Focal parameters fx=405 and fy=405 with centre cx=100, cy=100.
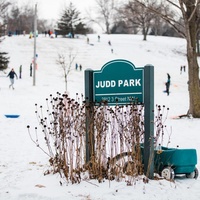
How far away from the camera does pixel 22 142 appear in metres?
10.9

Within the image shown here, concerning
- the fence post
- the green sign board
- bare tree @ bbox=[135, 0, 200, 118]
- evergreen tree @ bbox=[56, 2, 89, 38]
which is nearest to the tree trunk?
bare tree @ bbox=[135, 0, 200, 118]

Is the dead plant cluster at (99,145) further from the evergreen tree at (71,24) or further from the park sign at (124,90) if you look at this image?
the evergreen tree at (71,24)

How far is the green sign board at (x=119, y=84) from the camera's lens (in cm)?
667

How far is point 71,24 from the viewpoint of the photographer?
74625 millimetres

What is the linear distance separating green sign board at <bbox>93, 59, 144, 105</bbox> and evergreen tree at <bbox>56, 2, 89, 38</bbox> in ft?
220

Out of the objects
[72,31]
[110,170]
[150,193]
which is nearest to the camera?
[150,193]

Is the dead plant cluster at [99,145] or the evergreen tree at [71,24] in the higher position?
the evergreen tree at [71,24]

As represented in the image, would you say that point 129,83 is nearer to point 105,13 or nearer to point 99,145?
point 99,145

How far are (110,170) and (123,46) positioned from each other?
5680 centimetres

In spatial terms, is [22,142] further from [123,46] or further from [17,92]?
[123,46]

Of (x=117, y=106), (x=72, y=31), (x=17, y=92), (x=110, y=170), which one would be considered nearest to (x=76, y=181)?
(x=110, y=170)

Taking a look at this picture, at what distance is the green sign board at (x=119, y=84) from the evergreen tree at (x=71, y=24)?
220ft

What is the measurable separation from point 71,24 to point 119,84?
228 feet

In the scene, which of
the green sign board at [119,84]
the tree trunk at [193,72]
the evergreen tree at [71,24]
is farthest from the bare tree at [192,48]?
the evergreen tree at [71,24]
